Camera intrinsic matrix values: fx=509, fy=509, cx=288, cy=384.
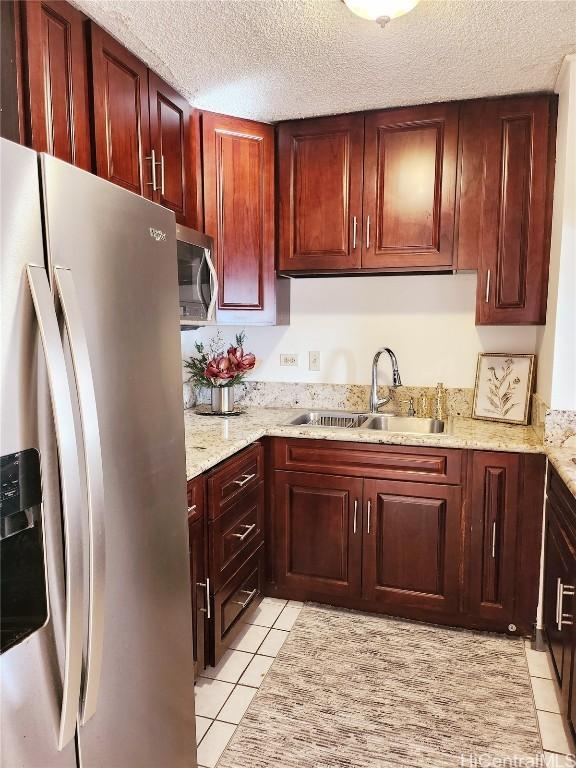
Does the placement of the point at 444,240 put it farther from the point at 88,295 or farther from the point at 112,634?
the point at 112,634

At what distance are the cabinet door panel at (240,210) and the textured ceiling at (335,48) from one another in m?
0.16

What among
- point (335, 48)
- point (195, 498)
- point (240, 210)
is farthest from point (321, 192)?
point (195, 498)

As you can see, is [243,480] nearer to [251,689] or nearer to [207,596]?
[207,596]

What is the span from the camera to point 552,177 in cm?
224

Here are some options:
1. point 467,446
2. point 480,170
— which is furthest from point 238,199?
point 467,446

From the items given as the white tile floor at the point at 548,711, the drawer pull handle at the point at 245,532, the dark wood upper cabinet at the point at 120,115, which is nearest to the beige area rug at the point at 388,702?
the white tile floor at the point at 548,711

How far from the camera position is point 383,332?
111 inches

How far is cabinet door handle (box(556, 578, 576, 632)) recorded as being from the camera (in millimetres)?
1606

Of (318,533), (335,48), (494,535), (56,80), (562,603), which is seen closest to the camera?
(56,80)

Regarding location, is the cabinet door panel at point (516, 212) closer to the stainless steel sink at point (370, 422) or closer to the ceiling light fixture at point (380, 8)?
the stainless steel sink at point (370, 422)

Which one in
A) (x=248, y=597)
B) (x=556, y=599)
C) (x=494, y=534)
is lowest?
(x=248, y=597)

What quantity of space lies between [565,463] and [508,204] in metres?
1.20

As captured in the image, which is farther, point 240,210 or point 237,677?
point 240,210

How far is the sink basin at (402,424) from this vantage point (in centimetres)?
266
